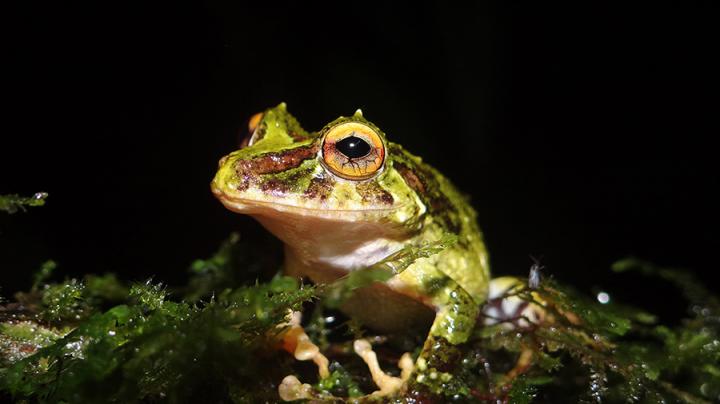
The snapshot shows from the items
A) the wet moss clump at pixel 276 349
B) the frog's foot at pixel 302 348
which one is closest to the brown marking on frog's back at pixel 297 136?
the wet moss clump at pixel 276 349

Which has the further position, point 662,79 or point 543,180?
point 543,180

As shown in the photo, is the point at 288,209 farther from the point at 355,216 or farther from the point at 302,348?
the point at 302,348

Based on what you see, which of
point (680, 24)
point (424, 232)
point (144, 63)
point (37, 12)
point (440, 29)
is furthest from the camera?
point (680, 24)

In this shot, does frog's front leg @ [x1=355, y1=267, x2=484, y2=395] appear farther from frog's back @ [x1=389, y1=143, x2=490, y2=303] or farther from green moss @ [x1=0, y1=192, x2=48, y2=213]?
green moss @ [x1=0, y1=192, x2=48, y2=213]

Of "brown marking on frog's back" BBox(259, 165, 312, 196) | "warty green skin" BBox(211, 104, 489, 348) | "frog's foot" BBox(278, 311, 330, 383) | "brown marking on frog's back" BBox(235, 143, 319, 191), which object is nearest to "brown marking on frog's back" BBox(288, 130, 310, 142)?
"warty green skin" BBox(211, 104, 489, 348)

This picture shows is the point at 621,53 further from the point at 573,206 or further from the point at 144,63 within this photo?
the point at 144,63

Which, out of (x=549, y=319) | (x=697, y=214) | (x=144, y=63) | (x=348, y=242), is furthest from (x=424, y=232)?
(x=697, y=214)
